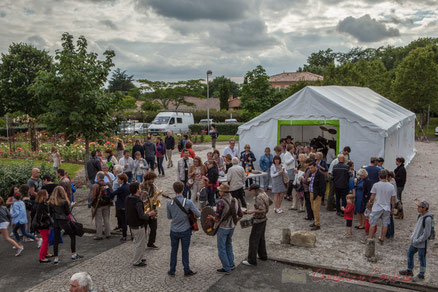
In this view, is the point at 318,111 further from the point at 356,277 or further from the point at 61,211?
the point at 61,211

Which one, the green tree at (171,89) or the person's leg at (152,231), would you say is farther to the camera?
→ the green tree at (171,89)

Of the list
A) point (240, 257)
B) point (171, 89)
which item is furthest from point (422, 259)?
point (171, 89)

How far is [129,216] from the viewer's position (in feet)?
21.8

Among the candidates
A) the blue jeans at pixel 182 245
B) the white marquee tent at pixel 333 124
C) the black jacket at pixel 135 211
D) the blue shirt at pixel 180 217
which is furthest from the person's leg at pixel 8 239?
the white marquee tent at pixel 333 124

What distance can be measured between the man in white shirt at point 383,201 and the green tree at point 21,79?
64.4 ft

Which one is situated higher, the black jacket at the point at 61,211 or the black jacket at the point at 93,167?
the black jacket at the point at 93,167

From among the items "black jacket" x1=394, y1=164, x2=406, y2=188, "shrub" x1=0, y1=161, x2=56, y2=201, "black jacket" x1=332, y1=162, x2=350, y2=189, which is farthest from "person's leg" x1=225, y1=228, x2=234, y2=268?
"shrub" x1=0, y1=161, x2=56, y2=201

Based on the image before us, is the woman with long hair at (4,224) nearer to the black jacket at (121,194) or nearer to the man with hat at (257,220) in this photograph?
the black jacket at (121,194)

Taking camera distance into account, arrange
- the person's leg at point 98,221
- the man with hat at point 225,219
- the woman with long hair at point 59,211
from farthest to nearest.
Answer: the person's leg at point 98,221, the woman with long hair at point 59,211, the man with hat at point 225,219

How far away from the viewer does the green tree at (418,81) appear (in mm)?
34781

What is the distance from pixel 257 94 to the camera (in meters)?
30.8

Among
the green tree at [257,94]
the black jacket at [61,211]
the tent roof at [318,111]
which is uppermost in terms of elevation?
the green tree at [257,94]

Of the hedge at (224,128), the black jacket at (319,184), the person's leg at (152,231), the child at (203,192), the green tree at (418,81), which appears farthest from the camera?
the hedge at (224,128)

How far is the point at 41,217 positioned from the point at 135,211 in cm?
199
